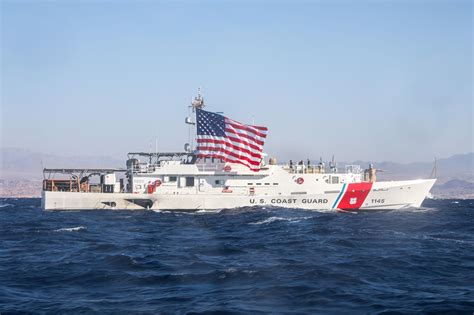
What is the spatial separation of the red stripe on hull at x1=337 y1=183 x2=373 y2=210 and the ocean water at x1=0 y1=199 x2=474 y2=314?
14.4 meters

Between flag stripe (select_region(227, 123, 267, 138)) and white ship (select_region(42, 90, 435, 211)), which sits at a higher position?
flag stripe (select_region(227, 123, 267, 138))

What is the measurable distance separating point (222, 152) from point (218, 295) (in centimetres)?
3330

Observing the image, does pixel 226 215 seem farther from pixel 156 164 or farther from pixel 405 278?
pixel 405 278

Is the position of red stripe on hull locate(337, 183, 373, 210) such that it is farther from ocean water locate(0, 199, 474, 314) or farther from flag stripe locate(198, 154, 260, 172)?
ocean water locate(0, 199, 474, 314)

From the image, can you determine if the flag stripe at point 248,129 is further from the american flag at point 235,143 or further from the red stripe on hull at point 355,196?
the red stripe on hull at point 355,196

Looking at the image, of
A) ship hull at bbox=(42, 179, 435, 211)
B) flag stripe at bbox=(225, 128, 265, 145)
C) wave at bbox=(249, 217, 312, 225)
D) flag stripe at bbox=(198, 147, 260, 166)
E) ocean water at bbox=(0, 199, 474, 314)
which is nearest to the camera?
ocean water at bbox=(0, 199, 474, 314)

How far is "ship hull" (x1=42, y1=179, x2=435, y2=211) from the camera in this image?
4722 centimetres

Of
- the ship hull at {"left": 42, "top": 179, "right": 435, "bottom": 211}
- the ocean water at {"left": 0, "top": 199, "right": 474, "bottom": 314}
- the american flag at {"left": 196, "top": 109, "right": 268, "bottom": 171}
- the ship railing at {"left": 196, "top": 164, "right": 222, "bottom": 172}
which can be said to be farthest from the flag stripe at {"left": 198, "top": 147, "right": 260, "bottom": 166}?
the ocean water at {"left": 0, "top": 199, "right": 474, "bottom": 314}

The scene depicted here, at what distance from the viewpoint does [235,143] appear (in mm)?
47562

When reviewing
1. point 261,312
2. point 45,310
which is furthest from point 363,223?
point 45,310

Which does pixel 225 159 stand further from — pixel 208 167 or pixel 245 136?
pixel 245 136

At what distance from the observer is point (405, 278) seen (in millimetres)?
17266

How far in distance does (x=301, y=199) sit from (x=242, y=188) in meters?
5.36

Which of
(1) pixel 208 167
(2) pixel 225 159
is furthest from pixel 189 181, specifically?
(2) pixel 225 159
